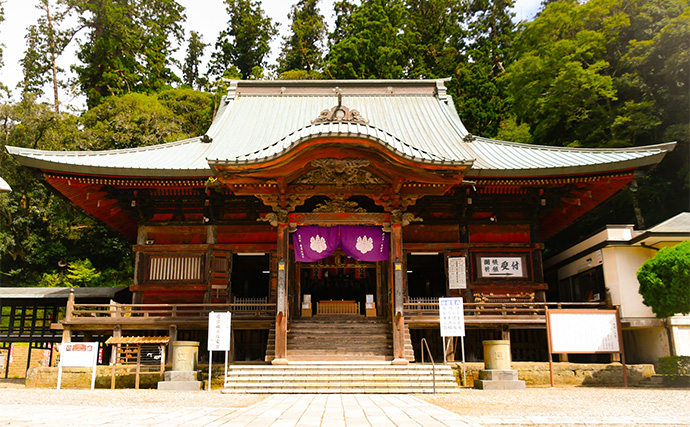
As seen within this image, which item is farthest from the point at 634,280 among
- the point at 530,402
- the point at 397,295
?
the point at 530,402

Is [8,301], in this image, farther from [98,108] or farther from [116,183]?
[98,108]

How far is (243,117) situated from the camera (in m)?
19.0

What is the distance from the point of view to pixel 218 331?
11.3 metres

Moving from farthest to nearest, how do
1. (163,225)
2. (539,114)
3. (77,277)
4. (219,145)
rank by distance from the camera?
(539,114) → (77,277) → (219,145) → (163,225)

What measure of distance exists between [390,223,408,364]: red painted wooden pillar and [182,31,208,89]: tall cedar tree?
35.8 metres

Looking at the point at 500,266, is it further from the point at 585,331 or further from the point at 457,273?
the point at 585,331

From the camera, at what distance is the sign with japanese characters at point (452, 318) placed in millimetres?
10883

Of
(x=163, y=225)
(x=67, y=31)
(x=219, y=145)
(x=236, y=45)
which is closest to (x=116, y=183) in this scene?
(x=163, y=225)

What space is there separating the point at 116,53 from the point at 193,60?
30.8 feet

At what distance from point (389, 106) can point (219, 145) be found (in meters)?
6.67

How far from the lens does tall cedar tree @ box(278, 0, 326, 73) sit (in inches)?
1585

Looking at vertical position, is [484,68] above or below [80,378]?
above

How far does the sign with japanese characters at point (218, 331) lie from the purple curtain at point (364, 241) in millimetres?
3785

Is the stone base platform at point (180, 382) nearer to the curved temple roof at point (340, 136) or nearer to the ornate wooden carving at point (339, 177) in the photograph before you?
the curved temple roof at point (340, 136)
